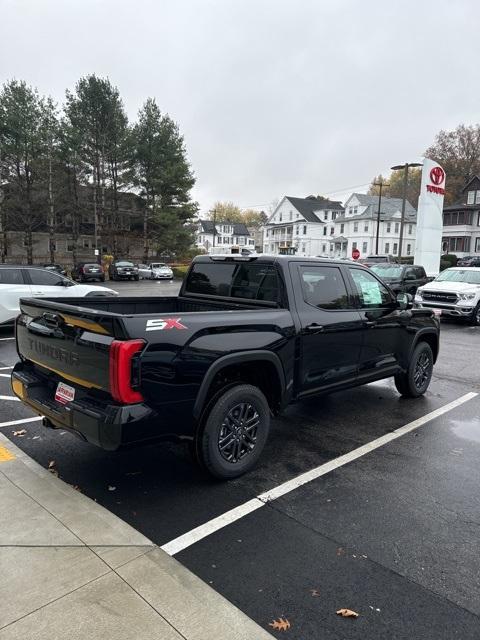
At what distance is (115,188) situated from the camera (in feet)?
147

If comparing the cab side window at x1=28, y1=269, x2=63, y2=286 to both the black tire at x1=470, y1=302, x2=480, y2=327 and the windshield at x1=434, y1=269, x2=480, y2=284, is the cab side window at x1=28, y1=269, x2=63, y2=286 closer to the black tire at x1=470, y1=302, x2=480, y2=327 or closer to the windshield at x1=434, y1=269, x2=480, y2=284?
the black tire at x1=470, y1=302, x2=480, y2=327

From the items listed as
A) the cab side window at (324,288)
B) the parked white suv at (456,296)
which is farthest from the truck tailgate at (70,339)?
the parked white suv at (456,296)

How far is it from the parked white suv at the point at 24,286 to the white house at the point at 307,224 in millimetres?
58639

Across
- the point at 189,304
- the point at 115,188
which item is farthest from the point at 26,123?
the point at 189,304

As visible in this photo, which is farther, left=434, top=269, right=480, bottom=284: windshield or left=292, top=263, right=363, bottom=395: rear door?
left=434, top=269, right=480, bottom=284: windshield

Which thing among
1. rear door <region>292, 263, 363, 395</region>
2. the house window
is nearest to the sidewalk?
rear door <region>292, 263, 363, 395</region>

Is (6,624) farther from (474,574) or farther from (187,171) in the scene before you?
(187,171)

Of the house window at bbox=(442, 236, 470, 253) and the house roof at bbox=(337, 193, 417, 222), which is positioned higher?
the house roof at bbox=(337, 193, 417, 222)

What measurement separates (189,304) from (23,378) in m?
1.98

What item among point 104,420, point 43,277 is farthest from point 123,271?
point 104,420

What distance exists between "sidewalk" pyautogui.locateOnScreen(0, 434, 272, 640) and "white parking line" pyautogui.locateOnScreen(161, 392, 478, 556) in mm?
212

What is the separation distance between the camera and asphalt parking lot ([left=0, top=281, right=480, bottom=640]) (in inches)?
100

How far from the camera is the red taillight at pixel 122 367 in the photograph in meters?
3.11

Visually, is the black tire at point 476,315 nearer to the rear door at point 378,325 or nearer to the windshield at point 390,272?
the windshield at point 390,272
